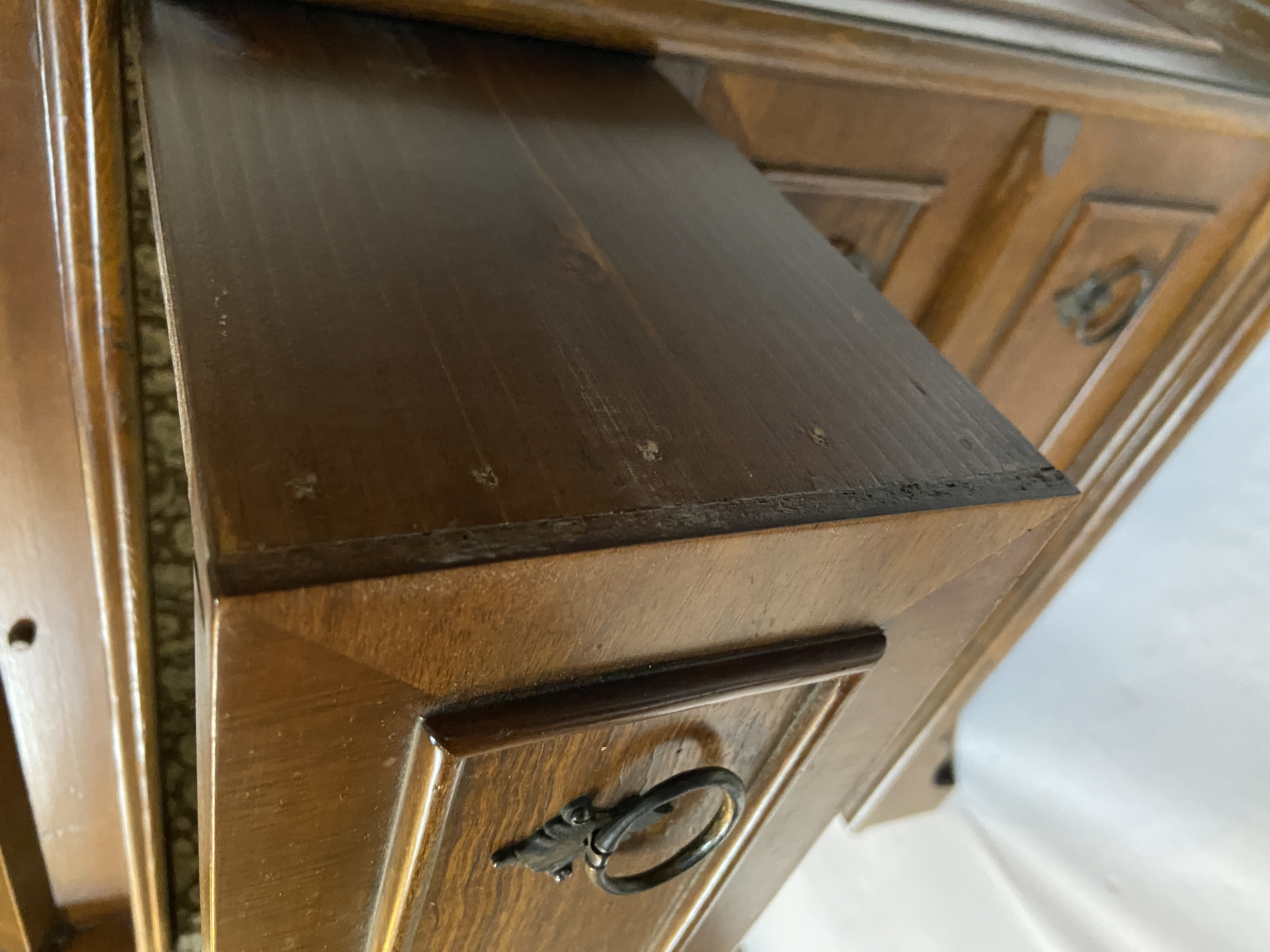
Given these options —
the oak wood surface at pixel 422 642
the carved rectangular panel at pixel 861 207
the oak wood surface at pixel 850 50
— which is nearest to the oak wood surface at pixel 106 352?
the oak wood surface at pixel 850 50

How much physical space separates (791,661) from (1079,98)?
1.66 feet

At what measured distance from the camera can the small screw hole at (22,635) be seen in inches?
23.2

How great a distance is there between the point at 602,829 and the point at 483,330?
200mm

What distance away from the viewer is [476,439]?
256 mm

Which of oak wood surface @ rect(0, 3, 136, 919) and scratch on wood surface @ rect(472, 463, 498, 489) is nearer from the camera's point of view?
scratch on wood surface @ rect(472, 463, 498, 489)

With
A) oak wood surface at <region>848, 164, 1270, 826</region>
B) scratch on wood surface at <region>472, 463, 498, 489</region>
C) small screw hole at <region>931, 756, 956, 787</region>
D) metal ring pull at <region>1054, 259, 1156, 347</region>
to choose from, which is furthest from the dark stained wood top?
small screw hole at <region>931, 756, 956, 787</region>

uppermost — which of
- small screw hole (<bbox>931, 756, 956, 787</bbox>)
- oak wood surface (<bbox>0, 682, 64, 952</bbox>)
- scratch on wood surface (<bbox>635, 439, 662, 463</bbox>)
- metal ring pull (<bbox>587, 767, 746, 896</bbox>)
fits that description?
scratch on wood surface (<bbox>635, 439, 662, 463</bbox>)

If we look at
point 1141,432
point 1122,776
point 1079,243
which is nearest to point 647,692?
point 1079,243

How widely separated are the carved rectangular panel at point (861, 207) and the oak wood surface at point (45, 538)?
1.40 feet

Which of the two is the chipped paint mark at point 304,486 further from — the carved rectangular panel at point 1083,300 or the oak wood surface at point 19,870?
the carved rectangular panel at point 1083,300

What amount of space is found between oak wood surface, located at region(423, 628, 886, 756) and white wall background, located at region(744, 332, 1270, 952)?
778 millimetres

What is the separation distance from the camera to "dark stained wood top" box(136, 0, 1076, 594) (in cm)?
24

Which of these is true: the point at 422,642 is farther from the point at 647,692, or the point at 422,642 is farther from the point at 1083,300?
the point at 1083,300

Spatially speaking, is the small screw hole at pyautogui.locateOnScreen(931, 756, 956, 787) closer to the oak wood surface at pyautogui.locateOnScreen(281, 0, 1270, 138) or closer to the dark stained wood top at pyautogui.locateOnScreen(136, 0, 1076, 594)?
the oak wood surface at pyautogui.locateOnScreen(281, 0, 1270, 138)
